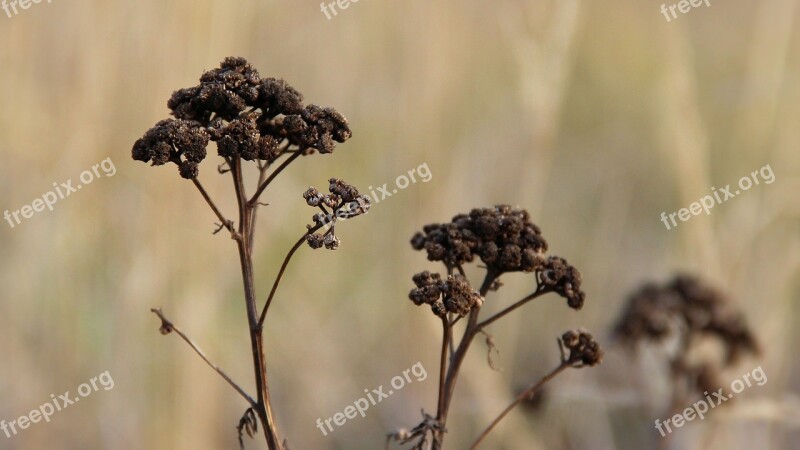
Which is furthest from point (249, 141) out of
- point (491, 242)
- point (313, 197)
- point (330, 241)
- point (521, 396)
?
point (521, 396)

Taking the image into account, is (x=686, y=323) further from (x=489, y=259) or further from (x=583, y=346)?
(x=489, y=259)

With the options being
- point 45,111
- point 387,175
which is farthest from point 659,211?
point 45,111

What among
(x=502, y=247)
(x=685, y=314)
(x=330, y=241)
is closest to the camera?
(x=330, y=241)

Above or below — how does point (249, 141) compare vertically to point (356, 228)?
below

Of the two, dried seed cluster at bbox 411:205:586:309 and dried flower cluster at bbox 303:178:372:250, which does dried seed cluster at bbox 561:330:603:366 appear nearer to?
dried seed cluster at bbox 411:205:586:309

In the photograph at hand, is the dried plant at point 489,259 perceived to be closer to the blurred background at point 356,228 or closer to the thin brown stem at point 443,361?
the thin brown stem at point 443,361

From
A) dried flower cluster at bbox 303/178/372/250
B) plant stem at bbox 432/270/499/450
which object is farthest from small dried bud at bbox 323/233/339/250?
plant stem at bbox 432/270/499/450

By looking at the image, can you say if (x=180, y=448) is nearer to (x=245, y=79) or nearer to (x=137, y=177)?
(x=137, y=177)
